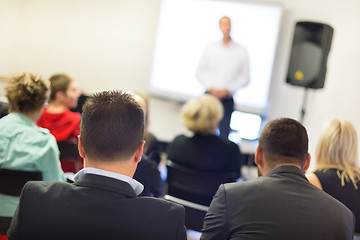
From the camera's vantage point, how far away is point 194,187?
9.52 feet

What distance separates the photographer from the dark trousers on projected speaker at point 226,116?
16.6 ft

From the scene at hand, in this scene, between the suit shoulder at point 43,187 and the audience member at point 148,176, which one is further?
the audience member at point 148,176

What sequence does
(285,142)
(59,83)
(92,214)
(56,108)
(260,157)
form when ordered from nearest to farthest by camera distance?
(92,214) → (285,142) → (260,157) → (56,108) → (59,83)

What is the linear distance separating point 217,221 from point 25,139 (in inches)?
42.5

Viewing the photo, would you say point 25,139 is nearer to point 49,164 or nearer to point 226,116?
point 49,164

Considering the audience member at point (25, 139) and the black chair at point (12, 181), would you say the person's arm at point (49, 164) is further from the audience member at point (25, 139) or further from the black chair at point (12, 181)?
the black chair at point (12, 181)

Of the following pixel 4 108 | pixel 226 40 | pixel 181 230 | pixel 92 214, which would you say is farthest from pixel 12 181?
pixel 226 40

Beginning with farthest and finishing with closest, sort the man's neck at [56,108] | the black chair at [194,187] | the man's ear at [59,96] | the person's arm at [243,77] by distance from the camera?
the person's arm at [243,77] → the man's ear at [59,96] → the man's neck at [56,108] → the black chair at [194,187]

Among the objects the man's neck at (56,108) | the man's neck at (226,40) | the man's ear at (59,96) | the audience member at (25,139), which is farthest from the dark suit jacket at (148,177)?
the man's neck at (226,40)

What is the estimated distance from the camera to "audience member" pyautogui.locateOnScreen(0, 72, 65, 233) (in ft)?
7.00

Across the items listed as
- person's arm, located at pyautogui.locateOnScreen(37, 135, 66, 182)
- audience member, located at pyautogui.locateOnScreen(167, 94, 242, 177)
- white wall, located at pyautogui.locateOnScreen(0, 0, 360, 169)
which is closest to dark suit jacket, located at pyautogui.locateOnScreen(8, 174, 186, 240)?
person's arm, located at pyautogui.locateOnScreen(37, 135, 66, 182)

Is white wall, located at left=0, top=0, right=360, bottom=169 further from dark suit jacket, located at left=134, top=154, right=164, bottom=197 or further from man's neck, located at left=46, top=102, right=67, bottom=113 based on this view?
dark suit jacket, located at left=134, top=154, right=164, bottom=197

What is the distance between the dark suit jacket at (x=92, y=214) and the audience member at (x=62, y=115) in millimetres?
1884

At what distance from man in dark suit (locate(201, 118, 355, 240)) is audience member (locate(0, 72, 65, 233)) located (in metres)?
0.90
